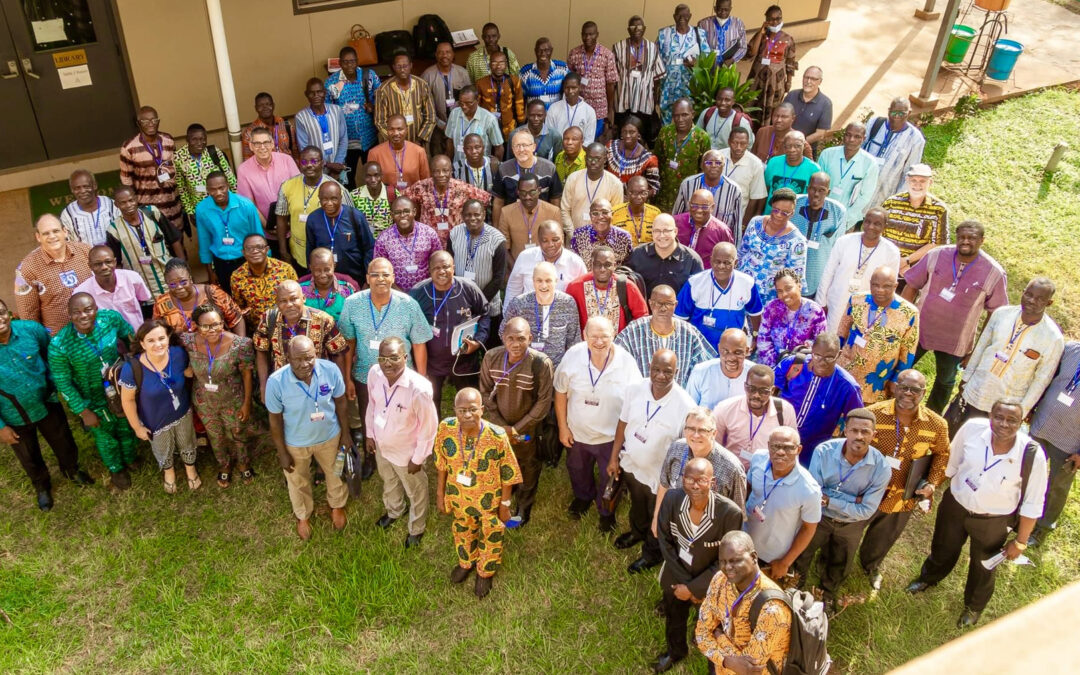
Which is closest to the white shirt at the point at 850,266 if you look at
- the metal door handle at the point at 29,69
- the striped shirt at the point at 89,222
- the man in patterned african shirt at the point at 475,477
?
the man in patterned african shirt at the point at 475,477

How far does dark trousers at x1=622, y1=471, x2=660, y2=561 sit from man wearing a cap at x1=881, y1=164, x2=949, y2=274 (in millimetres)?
3405

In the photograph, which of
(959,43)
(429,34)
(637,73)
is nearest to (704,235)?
(637,73)

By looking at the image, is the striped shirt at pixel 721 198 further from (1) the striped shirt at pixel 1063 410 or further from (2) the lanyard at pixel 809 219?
(1) the striped shirt at pixel 1063 410

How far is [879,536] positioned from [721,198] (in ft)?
11.5

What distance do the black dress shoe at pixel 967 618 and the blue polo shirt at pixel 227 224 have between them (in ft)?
21.2

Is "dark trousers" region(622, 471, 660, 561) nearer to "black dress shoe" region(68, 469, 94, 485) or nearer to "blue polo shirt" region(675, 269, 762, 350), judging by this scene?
"blue polo shirt" region(675, 269, 762, 350)

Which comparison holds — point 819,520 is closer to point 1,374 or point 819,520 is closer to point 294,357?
point 294,357

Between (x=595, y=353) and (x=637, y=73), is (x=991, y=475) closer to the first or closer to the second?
(x=595, y=353)

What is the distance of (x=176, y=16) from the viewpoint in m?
10.1

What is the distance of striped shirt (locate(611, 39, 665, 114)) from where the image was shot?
421 inches

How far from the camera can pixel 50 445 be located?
7016 millimetres

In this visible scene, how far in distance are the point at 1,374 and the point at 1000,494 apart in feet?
22.9

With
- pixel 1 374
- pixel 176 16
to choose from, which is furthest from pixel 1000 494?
pixel 176 16

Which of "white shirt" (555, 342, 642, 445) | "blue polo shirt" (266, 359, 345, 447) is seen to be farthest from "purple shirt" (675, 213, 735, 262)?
"blue polo shirt" (266, 359, 345, 447)
